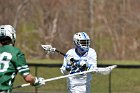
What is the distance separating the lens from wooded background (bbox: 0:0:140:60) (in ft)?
114

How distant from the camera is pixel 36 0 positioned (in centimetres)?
3697

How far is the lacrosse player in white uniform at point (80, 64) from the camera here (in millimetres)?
9922

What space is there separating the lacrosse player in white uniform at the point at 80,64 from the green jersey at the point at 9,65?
2694 mm

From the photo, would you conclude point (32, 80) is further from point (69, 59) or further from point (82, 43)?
point (82, 43)

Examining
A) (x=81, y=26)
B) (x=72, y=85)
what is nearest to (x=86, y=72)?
(x=72, y=85)

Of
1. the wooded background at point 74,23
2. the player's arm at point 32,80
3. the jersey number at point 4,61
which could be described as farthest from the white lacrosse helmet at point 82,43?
the wooded background at point 74,23

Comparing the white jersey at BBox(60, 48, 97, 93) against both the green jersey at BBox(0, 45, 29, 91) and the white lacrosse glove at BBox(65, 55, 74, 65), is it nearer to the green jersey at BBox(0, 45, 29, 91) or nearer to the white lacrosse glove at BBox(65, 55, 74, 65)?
the white lacrosse glove at BBox(65, 55, 74, 65)

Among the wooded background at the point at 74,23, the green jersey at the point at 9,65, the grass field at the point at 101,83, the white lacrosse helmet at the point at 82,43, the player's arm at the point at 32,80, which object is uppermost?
the wooded background at the point at 74,23

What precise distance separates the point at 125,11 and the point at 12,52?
96.9ft

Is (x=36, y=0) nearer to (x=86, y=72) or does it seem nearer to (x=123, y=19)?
(x=123, y=19)

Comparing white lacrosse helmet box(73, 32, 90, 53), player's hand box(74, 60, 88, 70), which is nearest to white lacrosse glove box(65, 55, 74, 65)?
player's hand box(74, 60, 88, 70)

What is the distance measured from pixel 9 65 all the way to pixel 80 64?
2771 mm

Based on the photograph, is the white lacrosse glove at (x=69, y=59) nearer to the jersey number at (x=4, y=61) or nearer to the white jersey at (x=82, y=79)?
the white jersey at (x=82, y=79)

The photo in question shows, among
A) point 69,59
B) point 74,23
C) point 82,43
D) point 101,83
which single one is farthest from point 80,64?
point 74,23
